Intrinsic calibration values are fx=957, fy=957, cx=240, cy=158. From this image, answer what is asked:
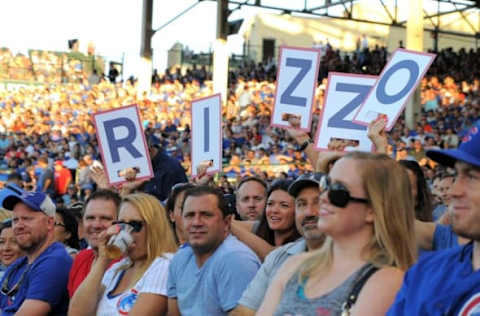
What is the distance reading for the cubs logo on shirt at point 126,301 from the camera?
16.2ft

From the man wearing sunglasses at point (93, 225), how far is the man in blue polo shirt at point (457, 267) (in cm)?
287

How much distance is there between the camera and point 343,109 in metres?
6.22

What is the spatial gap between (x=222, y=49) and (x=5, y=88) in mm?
12796

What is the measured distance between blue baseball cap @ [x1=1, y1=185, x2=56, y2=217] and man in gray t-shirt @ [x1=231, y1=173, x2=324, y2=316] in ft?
6.75

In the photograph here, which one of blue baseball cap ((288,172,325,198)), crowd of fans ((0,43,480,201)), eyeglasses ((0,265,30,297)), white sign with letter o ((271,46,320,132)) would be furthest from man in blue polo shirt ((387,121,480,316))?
crowd of fans ((0,43,480,201))

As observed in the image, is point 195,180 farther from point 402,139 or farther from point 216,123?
point 402,139

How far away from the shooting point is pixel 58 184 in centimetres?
A: 1862

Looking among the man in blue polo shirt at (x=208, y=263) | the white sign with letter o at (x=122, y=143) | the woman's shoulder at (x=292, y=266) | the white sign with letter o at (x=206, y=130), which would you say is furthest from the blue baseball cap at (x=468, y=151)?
the white sign with letter o at (x=122, y=143)

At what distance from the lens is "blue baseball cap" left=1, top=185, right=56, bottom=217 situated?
5.90 m

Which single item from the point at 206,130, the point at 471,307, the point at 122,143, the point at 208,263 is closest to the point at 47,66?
the point at 122,143

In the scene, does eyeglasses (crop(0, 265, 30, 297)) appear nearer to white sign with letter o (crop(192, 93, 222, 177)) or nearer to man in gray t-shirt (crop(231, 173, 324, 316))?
white sign with letter o (crop(192, 93, 222, 177))

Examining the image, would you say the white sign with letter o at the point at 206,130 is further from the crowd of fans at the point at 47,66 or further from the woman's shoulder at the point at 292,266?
the crowd of fans at the point at 47,66

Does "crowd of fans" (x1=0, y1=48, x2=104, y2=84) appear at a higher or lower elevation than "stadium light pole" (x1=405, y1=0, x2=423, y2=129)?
lower

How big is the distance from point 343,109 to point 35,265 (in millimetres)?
2182
